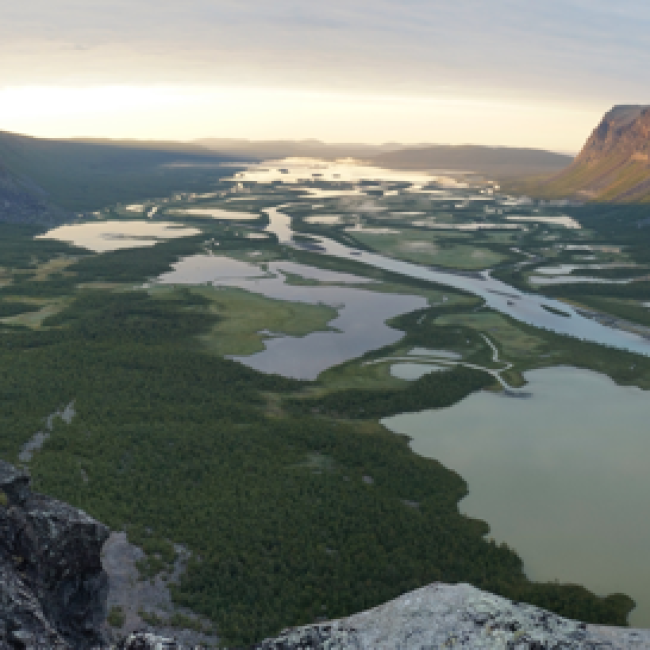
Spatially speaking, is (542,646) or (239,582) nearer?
(542,646)

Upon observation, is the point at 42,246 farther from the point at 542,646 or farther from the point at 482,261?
the point at 542,646

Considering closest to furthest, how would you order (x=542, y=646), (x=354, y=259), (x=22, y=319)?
1. (x=542, y=646)
2. (x=22, y=319)
3. (x=354, y=259)

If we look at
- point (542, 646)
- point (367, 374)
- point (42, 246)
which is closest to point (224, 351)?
point (367, 374)

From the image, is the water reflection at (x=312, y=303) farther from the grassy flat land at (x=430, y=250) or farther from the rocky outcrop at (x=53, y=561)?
the rocky outcrop at (x=53, y=561)

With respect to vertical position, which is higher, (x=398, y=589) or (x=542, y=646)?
(x=542, y=646)

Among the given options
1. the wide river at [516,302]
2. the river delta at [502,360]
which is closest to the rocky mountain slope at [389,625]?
the river delta at [502,360]

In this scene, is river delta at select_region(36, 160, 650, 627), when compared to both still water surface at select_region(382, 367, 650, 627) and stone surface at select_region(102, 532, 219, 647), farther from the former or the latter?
stone surface at select_region(102, 532, 219, 647)
